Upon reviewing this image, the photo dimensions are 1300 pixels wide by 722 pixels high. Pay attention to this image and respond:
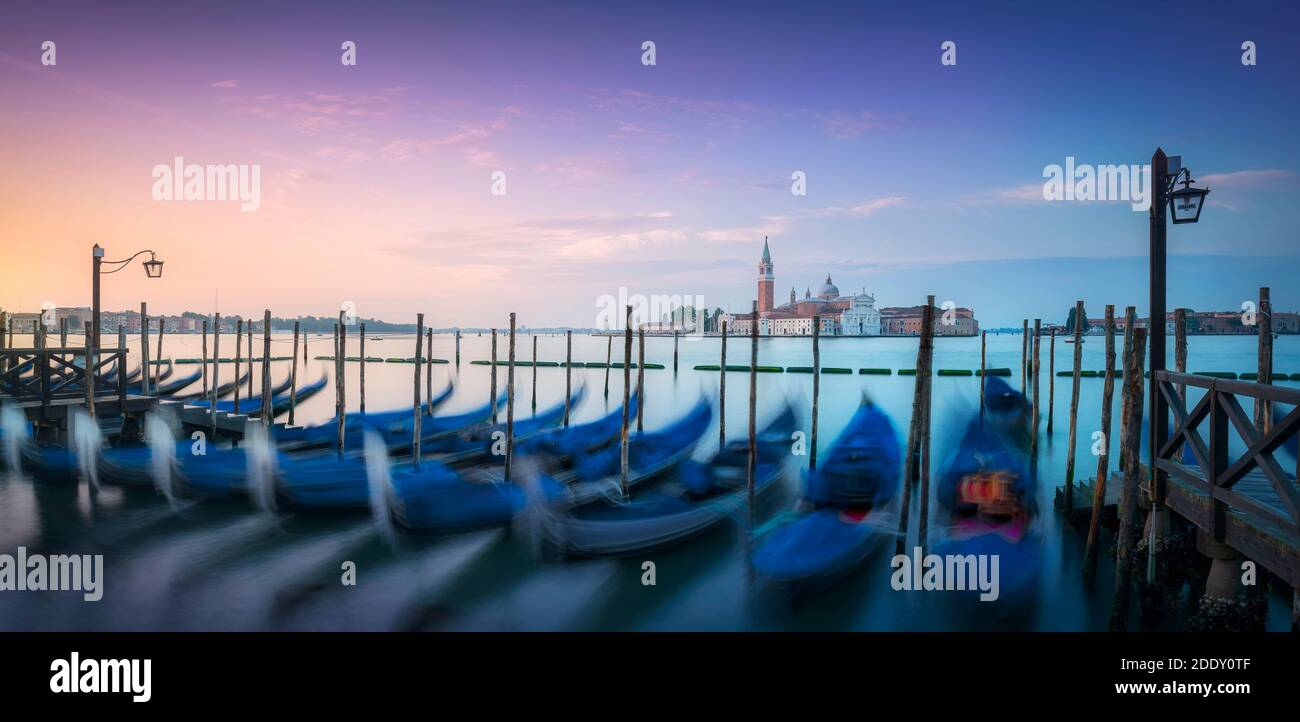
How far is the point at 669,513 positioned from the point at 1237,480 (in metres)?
4.89

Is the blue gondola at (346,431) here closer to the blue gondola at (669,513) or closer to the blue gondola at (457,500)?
the blue gondola at (457,500)

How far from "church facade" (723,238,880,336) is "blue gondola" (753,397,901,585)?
98.6 metres

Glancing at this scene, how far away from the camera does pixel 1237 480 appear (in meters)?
4.11

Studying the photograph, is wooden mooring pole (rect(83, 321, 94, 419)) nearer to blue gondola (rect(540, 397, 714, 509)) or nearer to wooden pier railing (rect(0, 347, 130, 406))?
wooden pier railing (rect(0, 347, 130, 406))

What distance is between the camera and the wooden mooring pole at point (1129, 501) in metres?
4.97

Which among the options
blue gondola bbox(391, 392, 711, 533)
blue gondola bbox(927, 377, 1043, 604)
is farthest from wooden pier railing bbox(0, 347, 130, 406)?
blue gondola bbox(927, 377, 1043, 604)

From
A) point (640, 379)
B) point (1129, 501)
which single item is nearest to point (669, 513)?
point (1129, 501)

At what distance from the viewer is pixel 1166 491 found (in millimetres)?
5238

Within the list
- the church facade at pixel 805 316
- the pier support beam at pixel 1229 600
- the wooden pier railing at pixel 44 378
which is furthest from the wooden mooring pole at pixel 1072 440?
the church facade at pixel 805 316

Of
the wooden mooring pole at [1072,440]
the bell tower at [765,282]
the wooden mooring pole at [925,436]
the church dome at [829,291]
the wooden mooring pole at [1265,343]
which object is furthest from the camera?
the church dome at [829,291]

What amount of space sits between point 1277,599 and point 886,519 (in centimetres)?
364

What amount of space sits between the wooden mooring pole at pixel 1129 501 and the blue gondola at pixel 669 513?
13.0ft
